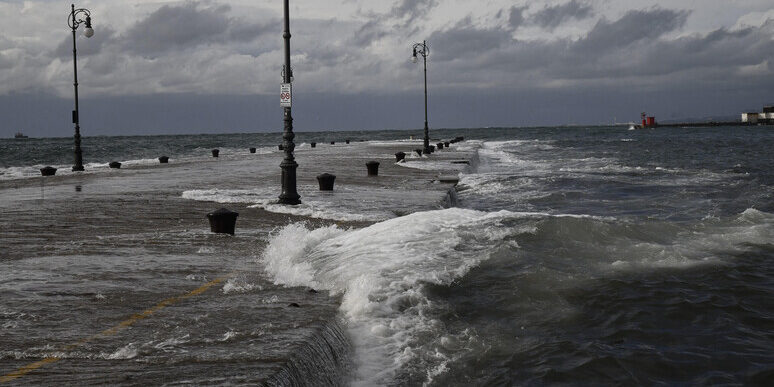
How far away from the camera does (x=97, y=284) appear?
7348mm

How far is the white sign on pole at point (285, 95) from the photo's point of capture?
48.6 feet

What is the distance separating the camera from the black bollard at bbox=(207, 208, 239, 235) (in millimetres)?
10906

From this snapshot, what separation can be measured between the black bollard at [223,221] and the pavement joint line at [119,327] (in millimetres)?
2946

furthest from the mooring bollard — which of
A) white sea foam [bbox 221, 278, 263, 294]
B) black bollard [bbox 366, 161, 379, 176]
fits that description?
white sea foam [bbox 221, 278, 263, 294]

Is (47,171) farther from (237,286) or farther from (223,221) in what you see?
(237,286)

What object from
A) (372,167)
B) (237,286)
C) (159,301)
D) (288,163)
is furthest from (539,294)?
(372,167)

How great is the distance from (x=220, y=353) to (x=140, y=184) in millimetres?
18481

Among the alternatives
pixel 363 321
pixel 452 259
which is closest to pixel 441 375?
pixel 363 321

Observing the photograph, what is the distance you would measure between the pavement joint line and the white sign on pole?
24.4 feet

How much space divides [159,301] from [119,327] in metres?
0.92

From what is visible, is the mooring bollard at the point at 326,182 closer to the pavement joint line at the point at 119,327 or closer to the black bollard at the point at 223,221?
the black bollard at the point at 223,221

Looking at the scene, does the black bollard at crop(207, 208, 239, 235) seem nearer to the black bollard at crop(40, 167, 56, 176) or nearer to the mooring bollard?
the mooring bollard

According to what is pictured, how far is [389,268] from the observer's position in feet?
27.4

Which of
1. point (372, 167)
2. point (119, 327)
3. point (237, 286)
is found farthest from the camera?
point (372, 167)
